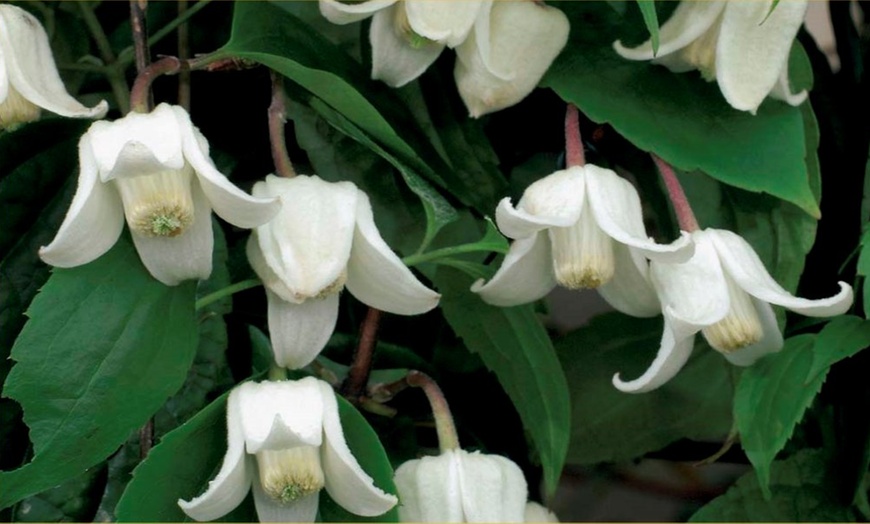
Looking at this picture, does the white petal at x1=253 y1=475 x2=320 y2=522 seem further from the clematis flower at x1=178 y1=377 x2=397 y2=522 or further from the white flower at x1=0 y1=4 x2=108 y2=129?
the white flower at x1=0 y1=4 x2=108 y2=129

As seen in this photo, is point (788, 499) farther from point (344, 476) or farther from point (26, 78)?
point (26, 78)

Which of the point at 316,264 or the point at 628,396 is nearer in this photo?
the point at 316,264

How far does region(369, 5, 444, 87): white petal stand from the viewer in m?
0.48

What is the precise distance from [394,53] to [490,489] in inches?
6.8

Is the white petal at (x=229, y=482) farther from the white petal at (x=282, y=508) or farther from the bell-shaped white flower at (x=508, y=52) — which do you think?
the bell-shaped white flower at (x=508, y=52)

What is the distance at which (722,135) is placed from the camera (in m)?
0.50

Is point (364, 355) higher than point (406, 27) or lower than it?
lower

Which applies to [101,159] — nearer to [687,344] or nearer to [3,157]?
[3,157]

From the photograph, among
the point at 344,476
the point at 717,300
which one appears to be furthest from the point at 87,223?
the point at 717,300

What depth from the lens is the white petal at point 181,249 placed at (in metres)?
0.42

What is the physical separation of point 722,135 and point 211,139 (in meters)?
0.23

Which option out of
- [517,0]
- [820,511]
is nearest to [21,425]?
[517,0]

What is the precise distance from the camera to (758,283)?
0.45 m

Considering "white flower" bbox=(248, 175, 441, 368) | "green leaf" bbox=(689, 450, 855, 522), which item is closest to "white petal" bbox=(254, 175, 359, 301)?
"white flower" bbox=(248, 175, 441, 368)
